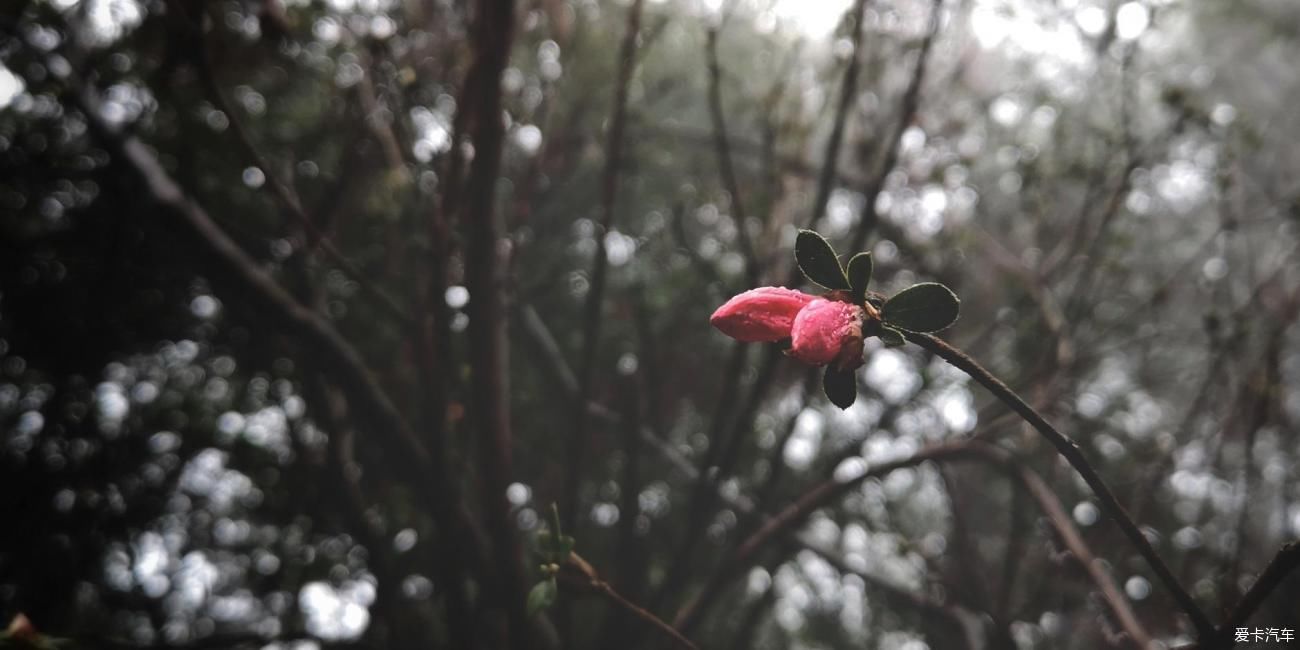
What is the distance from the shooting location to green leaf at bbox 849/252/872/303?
0.73m

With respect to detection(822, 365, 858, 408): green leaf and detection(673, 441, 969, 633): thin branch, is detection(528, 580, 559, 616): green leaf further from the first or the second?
detection(673, 441, 969, 633): thin branch

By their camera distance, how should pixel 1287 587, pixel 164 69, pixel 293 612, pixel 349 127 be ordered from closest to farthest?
pixel 164 69, pixel 1287 587, pixel 349 127, pixel 293 612

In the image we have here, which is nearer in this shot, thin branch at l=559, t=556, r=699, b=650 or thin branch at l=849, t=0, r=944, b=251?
thin branch at l=559, t=556, r=699, b=650

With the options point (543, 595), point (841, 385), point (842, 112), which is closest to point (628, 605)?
point (543, 595)

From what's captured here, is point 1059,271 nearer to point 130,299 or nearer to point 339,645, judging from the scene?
point 339,645

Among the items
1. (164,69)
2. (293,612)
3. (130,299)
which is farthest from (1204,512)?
(130,299)

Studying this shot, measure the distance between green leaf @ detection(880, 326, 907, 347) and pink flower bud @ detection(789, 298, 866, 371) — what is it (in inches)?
0.9

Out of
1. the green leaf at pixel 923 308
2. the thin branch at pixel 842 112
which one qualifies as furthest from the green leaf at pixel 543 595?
the thin branch at pixel 842 112

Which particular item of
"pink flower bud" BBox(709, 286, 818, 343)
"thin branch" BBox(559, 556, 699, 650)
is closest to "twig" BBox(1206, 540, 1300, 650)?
"pink flower bud" BBox(709, 286, 818, 343)

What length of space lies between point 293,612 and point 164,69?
6.28 ft

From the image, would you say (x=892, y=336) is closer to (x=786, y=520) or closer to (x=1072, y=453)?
(x=1072, y=453)

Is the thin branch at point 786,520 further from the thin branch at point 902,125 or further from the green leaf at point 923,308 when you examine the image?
the green leaf at point 923,308

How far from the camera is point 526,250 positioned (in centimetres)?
325

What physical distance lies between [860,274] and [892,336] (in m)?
0.07
